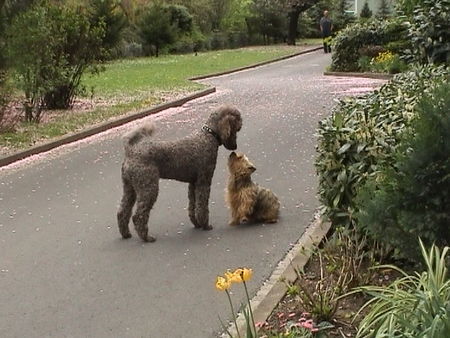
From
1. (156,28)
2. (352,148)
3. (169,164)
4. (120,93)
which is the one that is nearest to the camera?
(352,148)

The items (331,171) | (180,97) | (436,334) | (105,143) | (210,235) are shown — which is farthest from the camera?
(180,97)

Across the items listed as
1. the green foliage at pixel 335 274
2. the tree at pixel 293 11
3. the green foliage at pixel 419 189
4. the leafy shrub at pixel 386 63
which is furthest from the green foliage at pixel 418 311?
the tree at pixel 293 11

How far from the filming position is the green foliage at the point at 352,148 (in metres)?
5.45

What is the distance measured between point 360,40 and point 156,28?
19905mm

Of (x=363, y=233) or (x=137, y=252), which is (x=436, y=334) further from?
(x=137, y=252)

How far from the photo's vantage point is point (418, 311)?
305 centimetres

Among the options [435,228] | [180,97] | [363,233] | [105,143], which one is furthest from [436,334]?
[180,97]

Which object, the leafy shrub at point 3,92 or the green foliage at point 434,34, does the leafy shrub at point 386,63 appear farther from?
the leafy shrub at point 3,92

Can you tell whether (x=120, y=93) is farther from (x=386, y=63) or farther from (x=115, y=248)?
(x=115, y=248)

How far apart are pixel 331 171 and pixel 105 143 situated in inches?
306

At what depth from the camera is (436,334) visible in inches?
109

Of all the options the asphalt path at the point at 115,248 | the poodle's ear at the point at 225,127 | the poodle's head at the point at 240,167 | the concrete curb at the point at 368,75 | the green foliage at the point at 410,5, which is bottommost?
the concrete curb at the point at 368,75

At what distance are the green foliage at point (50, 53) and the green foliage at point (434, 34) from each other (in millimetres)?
7386

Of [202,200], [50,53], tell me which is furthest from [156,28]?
[202,200]
